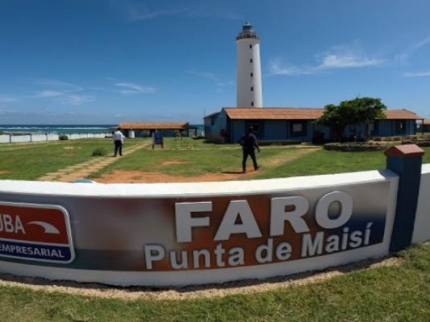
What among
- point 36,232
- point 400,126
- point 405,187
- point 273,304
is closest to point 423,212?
point 405,187

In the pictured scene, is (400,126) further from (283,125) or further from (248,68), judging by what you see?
(248,68)

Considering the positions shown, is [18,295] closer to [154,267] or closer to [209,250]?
[154,267]

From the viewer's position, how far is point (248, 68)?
41.1 meters

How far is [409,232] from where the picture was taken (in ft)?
14.6

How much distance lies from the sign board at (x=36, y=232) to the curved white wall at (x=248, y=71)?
38.9 meters

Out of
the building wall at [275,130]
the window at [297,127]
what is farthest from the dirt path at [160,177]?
the window at [297,127]

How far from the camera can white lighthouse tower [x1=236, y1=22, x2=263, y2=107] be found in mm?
41125

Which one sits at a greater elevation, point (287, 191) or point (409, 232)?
point (287, 191)

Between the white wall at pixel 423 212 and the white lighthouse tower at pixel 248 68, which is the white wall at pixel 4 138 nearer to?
the white lighthouse tower at pixel 248 68

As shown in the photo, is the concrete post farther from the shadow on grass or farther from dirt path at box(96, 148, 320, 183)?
dirt path at box(96, 148, 320, 183)

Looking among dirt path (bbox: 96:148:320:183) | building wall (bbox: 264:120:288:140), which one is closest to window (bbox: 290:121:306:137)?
building wall (bbox: 264:120:288:140)

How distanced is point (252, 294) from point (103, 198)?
72.7 inches

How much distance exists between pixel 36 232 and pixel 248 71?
130ft

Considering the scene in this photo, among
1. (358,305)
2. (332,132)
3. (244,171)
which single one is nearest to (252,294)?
(358,305)
